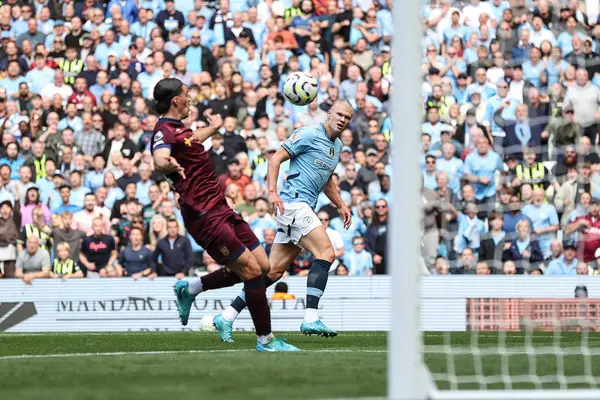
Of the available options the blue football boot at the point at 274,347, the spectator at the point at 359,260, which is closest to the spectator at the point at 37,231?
the spectator at the point at 359,260

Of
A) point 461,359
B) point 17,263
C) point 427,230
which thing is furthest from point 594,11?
point 17,263

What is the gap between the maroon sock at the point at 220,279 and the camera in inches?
432

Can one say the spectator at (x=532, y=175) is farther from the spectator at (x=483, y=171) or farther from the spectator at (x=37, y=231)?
the spectator at (x=37, y=231)

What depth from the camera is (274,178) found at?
11.4m

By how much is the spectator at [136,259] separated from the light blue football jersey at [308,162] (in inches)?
270

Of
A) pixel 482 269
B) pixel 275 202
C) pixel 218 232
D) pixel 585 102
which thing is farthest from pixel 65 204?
pixel 218 232

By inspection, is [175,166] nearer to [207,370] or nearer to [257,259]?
[257,259]

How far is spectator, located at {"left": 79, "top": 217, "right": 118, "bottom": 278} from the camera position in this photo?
18.8 meters

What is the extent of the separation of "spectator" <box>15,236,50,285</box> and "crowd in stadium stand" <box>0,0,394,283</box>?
0.10 ft

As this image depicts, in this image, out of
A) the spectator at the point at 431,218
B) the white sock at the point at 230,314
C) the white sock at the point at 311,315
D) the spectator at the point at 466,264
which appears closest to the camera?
the white sock at the point at 230,314

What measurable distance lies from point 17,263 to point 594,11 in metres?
9.85

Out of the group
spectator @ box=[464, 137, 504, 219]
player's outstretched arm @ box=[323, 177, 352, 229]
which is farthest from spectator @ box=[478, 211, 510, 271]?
player's outstretched arm @ box=[323, 177, 352, 229]

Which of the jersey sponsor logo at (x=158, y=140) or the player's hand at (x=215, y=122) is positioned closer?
the jersey sponsor logo at (x=158, y=140)

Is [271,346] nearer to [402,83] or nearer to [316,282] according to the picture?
[316,282]
